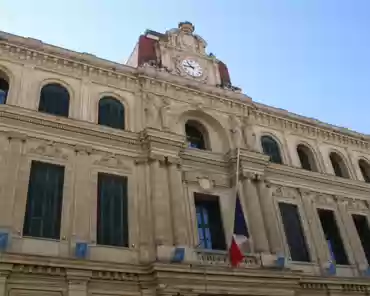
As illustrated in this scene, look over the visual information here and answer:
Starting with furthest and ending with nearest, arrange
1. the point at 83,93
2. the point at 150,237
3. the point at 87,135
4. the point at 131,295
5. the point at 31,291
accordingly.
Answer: the point at 83,93 < the point at 87,135 < the point at 150,237 < the point at 131,295 < the point at 31,291

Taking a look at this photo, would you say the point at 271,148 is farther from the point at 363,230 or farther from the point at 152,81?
the point at 152,81

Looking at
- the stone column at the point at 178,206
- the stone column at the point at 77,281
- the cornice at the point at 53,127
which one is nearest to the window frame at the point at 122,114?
Result: the cornice at the point at 53,127

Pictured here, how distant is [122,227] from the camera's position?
14.6m

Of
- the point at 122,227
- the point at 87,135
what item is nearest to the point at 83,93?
the point at 87,135

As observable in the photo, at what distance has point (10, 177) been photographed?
13695mm

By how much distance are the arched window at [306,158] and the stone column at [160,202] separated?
29.0 feet

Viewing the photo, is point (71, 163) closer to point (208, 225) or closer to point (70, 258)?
point (70, 258)

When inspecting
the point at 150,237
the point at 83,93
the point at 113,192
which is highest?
A: the point at 83,93

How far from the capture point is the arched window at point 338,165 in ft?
74.0

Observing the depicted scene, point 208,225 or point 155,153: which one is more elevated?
point 155,153

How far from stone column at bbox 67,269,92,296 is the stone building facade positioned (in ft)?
Answer: 0.10

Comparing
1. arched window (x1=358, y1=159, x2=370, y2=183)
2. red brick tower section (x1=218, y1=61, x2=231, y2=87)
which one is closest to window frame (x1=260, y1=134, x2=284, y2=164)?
red brick tower section (x1=218, y1=61, x2=231, y2=87)

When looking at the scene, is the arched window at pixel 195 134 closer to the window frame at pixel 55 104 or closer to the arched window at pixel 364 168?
the window frame at pixel 55 104

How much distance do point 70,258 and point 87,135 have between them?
5.06 m
